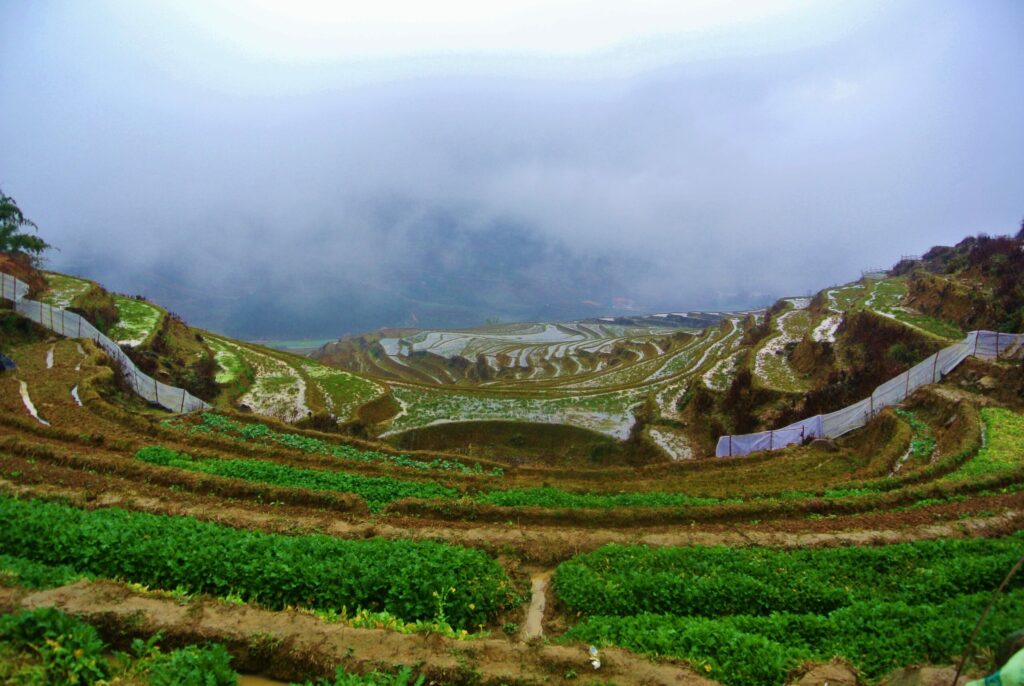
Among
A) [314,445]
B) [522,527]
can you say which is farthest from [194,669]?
[314,445]

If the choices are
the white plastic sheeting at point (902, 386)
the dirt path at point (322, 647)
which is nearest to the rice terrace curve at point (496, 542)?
the dirt path at point (322, 647)

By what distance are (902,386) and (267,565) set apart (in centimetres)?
3806

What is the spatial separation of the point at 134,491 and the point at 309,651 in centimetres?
1171

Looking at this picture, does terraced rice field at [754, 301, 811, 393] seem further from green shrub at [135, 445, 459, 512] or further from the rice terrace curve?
green shrub at [135, 445, 459, 512]

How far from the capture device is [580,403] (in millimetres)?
50188

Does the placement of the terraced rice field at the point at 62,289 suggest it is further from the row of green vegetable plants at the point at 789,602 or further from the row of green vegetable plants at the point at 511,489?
the row of green vegetable plants at the point at 789,602

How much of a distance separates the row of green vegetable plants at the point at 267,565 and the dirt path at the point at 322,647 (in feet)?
3.92

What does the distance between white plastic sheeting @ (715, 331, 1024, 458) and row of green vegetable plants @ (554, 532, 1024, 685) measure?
18.2m

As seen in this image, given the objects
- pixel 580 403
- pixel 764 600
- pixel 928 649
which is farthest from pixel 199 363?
pixel 928 649

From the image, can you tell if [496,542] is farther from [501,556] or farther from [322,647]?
[322,647]

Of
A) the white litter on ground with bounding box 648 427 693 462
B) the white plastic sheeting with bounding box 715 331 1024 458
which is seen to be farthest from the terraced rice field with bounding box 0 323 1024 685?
the white litter on ground with bounding box 648 427 693 462

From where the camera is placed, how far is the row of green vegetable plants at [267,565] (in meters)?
10.6

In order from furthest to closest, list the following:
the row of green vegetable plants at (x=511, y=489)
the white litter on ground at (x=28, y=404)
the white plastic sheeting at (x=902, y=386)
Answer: the white plastic sheeting at (x=902, y=386) < the white litter on ground at (x=28, y=404) < the row of green vegetable plants at (x=511, y=489)

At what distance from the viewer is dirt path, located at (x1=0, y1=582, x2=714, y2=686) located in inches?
323
